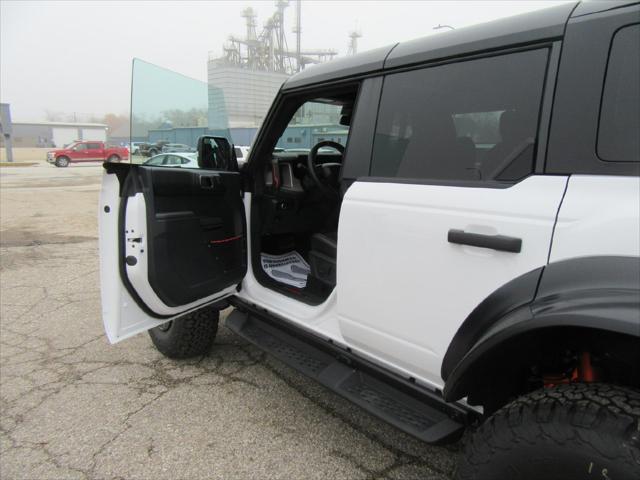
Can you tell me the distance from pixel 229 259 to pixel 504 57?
187 cm

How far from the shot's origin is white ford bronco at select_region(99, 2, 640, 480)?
119cm

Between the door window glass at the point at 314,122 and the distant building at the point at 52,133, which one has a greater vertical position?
the distant building at the point at 52,133

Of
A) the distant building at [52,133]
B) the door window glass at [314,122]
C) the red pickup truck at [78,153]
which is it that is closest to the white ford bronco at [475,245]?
the door window glass at [314,122]

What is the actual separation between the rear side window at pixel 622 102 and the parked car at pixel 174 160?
197cm

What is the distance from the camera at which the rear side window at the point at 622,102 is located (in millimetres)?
1187

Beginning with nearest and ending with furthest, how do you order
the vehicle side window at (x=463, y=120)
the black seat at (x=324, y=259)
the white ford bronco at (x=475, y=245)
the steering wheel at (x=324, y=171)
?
1. the white ford bronco at (x=475, y=245)
2. the vehicle side window at (x=463, y=120)
3. the black seat at (x=324, y=259)
4. the steering wheel at (x=324, y=171)

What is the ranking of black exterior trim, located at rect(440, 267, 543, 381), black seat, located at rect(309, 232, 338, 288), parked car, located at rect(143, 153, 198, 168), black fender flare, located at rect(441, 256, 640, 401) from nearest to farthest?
black fender flare, located at rect(441, 256, 640, 401)
black exterior trim, located at rect(440, 267, 543, 381)
parked car, located at rect(143, 153, 198, 168)
black seat, located at rect(309, 232, 338, 288)

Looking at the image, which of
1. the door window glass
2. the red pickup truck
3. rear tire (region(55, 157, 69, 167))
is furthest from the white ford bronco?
rear tire (region(55, 157, 69, 167))

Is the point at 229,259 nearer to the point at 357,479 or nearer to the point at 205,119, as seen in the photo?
the point at 205,119

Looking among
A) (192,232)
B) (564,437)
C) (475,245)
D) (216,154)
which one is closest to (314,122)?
(216,154)

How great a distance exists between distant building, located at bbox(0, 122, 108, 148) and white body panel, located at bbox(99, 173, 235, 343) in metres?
50.6

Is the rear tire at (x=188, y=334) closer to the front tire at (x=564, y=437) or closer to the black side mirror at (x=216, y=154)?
the black side mirror at (x=216, y=154)

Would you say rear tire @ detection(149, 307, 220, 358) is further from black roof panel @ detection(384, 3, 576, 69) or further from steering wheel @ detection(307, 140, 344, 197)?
black roof panel @ detection(384, 3, 576, 69)

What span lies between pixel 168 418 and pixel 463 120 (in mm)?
2200
